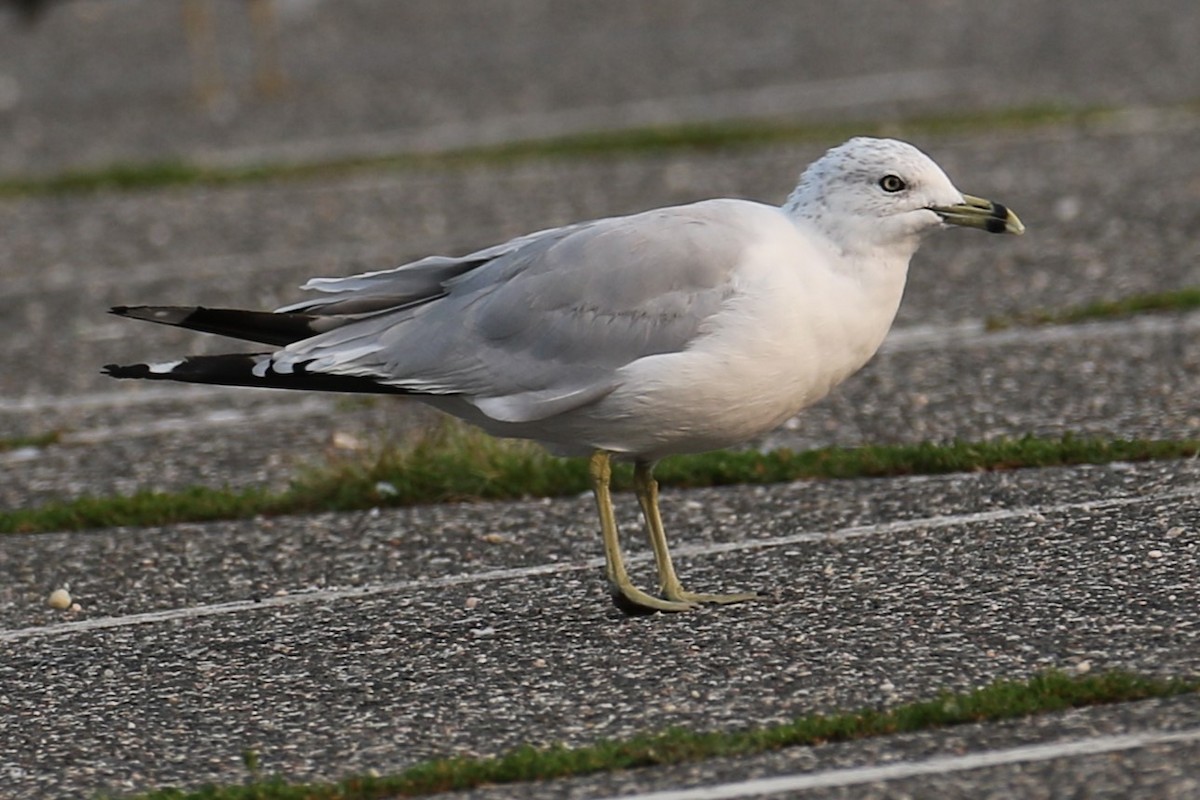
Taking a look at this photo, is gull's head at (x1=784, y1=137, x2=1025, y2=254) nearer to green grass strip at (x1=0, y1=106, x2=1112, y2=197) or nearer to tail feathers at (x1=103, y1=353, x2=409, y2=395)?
tail feathers at (x1=103, y1=353, x2=409, y2=395)

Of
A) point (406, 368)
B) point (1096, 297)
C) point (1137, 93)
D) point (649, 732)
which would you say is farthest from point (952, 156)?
point (649, 732)

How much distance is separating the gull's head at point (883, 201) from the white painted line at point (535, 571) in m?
1.12

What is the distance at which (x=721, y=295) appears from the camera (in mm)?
5059

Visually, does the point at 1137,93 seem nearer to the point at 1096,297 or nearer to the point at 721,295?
the point at 1096,297

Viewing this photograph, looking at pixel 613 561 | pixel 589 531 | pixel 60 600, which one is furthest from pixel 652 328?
pixel 60 600

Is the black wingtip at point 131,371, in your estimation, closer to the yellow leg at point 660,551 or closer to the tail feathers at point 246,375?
the tail feathers at point 246,375

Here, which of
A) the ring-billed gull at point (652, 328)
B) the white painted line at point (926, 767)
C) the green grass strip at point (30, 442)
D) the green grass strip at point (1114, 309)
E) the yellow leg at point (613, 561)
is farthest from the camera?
the green grass strip at point (1114, 309)

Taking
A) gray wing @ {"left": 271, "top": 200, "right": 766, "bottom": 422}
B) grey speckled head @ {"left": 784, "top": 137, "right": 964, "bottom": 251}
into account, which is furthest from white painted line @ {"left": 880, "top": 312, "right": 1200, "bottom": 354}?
gray wing @ {"left": 271, "top": 200, "right": 766, "bottom": 422}

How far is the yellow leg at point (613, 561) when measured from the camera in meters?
5.34

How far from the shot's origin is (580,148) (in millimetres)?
14227

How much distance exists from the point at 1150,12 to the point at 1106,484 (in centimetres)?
1353

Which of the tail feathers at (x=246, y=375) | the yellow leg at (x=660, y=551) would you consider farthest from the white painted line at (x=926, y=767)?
the tail feathers at (x=246, y=375)

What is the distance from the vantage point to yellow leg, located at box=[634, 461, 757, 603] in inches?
214

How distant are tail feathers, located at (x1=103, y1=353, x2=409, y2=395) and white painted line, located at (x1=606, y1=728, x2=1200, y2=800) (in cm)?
161
